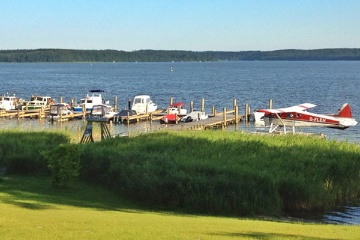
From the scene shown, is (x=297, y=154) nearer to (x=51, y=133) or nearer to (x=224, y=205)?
(x=224, y=205)

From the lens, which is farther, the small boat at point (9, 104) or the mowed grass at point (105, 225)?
the small boat at point (9, 104)

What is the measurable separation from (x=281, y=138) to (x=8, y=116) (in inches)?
1470

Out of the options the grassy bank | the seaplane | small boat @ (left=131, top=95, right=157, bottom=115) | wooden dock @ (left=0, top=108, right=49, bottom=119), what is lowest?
wooden dock @ (left=0, top=108, right=49, bottom=119)

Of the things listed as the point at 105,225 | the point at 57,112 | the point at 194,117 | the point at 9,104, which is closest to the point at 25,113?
the point at 57,112

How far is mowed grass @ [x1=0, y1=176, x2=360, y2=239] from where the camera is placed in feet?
38.6

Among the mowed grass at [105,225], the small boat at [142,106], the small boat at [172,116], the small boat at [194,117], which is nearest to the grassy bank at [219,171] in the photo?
the mowed grass at [105,225]

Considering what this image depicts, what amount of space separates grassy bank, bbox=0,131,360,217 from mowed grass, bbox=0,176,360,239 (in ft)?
4.84

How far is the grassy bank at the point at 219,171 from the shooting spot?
1900 cm

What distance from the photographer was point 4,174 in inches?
896

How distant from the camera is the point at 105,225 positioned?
41.9 feet

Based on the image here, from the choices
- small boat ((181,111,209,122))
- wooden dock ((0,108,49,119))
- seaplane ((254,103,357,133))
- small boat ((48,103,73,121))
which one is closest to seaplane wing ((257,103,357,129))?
seaplane ((254,103,357,133))

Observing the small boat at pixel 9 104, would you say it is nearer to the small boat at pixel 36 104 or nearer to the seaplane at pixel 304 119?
the small boat at pixel 36 104

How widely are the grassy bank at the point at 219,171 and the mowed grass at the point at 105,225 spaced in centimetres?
148

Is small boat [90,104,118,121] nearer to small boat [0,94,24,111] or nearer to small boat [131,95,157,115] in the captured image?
small boat [131,95,157,115]
